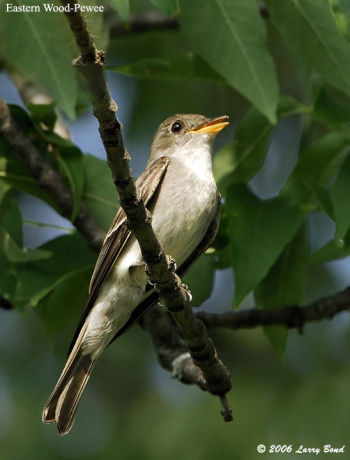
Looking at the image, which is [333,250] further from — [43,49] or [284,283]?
[43,49]

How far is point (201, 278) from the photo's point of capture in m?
4.78

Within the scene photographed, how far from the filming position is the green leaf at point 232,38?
418 centimetres

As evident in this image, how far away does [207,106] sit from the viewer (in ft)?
27.2

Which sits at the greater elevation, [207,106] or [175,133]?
[207,106]

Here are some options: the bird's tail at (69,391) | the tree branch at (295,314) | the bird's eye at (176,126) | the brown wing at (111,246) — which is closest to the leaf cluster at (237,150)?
the tree branch at (295,314)

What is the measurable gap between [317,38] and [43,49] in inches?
59.5

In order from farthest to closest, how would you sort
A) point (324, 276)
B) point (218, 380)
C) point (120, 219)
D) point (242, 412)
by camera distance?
point (324, 276)
point (242, 412)
point (120, 219)
point (218, 380)

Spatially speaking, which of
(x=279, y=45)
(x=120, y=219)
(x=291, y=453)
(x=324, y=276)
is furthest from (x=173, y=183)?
(x=279, y=45)

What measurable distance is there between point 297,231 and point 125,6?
6.80ft

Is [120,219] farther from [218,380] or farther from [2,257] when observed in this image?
[218,380]

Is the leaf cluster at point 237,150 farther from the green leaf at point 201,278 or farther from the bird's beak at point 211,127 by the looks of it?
the bird's beak at point 211,127

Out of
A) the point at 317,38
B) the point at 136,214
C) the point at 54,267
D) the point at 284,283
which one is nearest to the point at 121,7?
the point at 136,214

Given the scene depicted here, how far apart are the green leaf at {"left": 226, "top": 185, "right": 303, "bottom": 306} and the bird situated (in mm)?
132

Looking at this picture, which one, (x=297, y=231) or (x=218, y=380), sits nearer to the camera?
(x=218, y=380)
